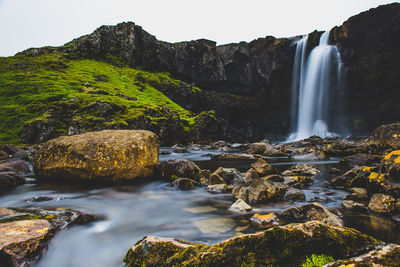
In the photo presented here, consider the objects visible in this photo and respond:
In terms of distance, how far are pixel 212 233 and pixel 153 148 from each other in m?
5.53

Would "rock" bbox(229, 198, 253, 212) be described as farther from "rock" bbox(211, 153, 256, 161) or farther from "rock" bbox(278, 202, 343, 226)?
"rock" bbox(211, 153, 256, 161)

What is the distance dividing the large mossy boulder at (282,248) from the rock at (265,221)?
71.2 inches

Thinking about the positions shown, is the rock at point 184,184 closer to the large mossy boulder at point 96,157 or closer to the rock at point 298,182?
the large mossy boulder at point 96,157

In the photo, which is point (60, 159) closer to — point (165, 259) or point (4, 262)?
point (4, 262)

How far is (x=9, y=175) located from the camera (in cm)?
746

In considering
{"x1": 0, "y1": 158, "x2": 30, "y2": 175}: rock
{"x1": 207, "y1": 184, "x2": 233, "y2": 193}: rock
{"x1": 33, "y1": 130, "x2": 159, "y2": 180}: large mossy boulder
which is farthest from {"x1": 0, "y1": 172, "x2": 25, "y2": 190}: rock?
{"x1": 207, "y1": 184, "x2": 233, "y2": 193}: rock

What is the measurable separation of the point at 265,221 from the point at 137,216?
2943 millimetres

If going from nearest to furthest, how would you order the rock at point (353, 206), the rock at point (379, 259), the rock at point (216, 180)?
1. the rock at point (379, 259)
2. the rock at point (353, 206)
3. the rock at point (216, 180)

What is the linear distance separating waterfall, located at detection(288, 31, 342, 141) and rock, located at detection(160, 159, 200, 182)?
4690 cm

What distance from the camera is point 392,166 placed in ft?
19.6

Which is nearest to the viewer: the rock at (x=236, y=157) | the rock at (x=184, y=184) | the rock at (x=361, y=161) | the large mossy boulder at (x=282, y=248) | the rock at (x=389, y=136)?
the large mossy boulder at (x=282, y=248)

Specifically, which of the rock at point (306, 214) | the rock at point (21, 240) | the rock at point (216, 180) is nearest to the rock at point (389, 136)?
the rock at point (216, 180)

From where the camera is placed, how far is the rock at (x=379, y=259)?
172 centimetres

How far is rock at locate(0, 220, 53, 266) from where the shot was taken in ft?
8.22
